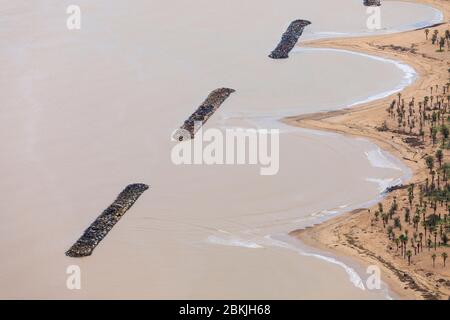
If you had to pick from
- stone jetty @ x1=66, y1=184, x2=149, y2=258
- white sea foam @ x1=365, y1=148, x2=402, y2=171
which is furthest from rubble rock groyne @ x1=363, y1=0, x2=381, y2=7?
stone jetty @ x1=66, y1=184, x2=149, y2=258

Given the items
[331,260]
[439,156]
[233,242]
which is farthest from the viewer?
[439,156]

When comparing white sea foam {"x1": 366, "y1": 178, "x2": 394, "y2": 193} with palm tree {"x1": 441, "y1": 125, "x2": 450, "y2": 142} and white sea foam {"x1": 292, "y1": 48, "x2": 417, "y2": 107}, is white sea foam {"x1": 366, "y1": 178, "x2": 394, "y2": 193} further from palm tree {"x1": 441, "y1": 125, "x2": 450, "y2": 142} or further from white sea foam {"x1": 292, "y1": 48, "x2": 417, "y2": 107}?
white sea foam {"x1": 292, "y1": 48, "x2": 417, "y2": 107}

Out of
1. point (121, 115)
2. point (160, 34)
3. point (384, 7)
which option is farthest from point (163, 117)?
point (384, 7)

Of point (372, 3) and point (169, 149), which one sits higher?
point (372, 3)

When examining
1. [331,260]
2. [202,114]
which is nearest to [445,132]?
[202,114]

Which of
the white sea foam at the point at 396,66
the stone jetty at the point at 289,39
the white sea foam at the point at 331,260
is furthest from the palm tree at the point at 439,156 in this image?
the stone jetty at the point at 289,39

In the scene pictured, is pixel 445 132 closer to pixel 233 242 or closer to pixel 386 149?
pixel 386 149

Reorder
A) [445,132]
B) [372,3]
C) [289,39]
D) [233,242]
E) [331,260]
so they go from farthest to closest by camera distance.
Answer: [372,3] < [289,39] < [445,132] < [233,242] < [331,260]

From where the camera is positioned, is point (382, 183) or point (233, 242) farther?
point (382, 183)
